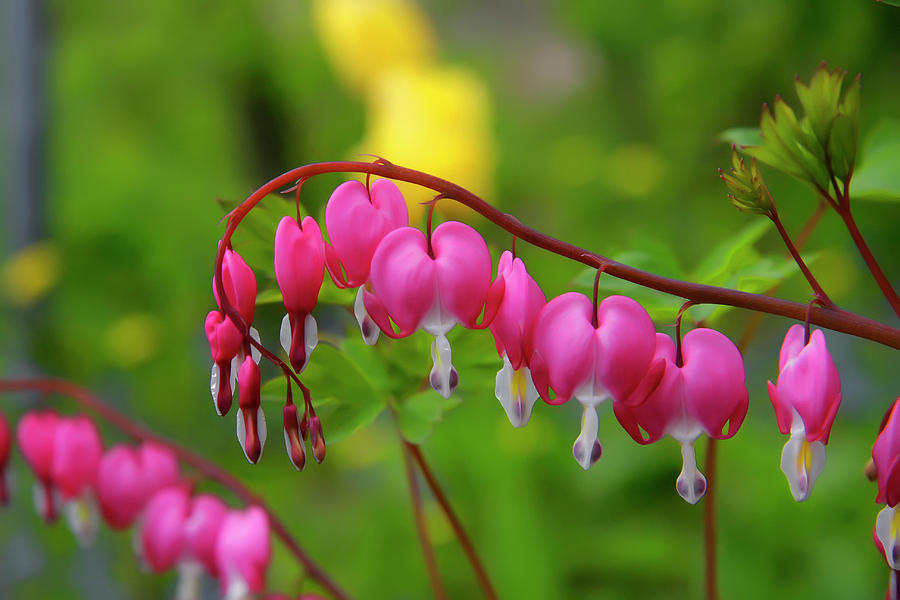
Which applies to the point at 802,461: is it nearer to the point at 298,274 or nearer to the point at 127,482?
the point at 298,274

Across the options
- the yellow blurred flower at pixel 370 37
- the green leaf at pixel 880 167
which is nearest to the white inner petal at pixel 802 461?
the green leaf at pixel 880 167

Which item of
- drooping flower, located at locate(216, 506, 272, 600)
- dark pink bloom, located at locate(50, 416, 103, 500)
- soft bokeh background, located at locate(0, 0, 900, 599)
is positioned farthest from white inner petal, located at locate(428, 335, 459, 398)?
soft bokeh background, located at locate(0, 0, 900, 599)

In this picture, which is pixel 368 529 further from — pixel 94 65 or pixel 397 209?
pixel 94 65

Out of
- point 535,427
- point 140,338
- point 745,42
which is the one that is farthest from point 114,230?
point 745,42

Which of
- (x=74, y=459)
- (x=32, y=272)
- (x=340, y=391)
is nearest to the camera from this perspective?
(x=340, y=391)

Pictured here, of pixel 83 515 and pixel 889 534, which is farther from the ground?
pixel 889 534

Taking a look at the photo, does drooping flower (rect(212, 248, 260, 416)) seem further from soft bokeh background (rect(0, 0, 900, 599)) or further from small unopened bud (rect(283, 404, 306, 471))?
soft bokeh background (rect(0, 0, 900, 599))

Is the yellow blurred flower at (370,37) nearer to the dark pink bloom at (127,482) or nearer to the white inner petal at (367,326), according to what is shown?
the dark pink bloom at (127,482)

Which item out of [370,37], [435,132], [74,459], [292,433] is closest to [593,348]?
[292,433]
